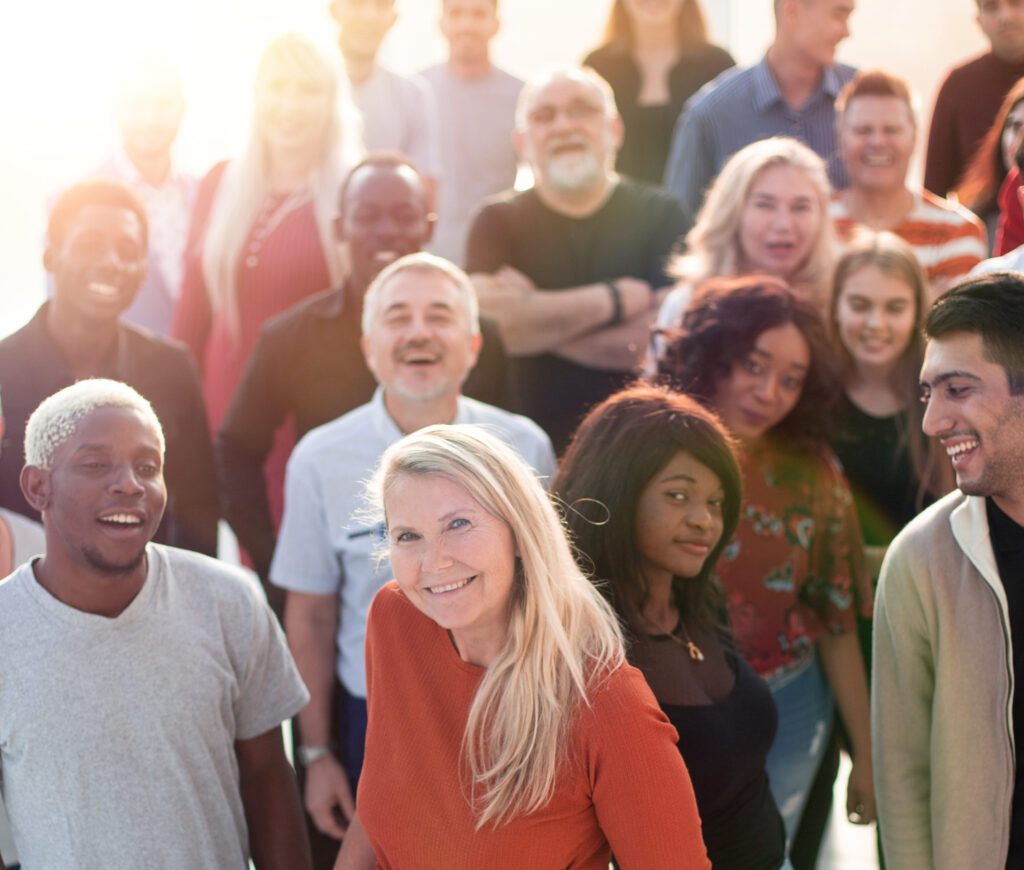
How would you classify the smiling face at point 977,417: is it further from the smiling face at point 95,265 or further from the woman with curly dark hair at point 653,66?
the woman with curly dark hair at point 653,66

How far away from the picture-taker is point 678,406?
89.0 inches

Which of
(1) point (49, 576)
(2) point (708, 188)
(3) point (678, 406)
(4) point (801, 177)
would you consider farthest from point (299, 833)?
(2) point (708, 188)

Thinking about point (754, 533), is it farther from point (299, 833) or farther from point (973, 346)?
point (299, 833)

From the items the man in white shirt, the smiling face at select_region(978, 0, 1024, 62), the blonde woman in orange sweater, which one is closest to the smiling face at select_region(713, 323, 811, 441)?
the blonde woman in orange sweater

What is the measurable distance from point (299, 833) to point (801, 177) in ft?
8.48

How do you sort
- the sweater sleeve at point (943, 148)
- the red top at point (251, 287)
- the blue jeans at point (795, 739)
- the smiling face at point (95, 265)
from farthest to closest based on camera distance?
the sweater sleeve at point (943, 148), the red top at point (251, 287), the smiling face at point (95, 265), the blue jeans at point (795, 739)

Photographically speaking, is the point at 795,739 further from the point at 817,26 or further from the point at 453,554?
the point at 817,26

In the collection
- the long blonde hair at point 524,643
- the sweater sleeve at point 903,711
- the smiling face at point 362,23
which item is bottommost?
the sweater sleeve at point 903,711

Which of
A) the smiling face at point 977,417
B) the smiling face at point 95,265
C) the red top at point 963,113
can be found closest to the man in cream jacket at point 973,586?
the smiling face at point 977,417

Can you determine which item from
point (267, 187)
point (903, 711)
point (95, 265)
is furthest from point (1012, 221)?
point (95, 265)

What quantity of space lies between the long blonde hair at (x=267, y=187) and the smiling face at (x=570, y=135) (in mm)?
676

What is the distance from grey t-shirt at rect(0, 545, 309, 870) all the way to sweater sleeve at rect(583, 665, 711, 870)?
0.75 m

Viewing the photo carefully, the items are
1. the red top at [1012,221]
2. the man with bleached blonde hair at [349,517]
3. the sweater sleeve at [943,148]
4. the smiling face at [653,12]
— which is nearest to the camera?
the man with bleached blonde hair at [349,517]

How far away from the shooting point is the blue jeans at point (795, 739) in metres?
2.76
